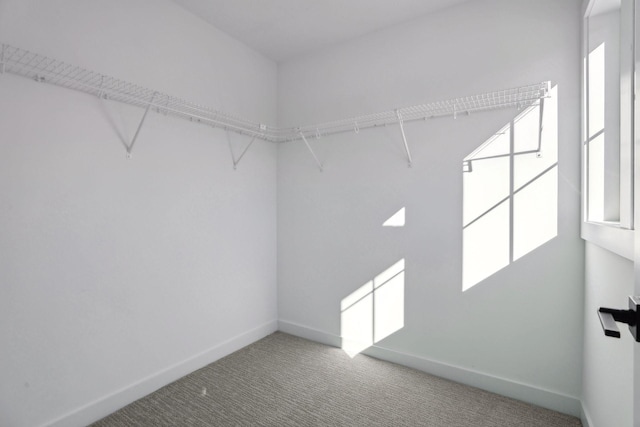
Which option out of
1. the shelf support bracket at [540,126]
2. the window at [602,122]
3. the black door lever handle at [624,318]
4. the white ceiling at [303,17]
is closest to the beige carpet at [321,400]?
the window at [602,122]

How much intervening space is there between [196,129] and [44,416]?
6.22 ft

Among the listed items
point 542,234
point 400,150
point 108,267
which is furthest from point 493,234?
point 108,267

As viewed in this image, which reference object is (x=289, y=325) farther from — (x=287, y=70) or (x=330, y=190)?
(x=287, y=70)

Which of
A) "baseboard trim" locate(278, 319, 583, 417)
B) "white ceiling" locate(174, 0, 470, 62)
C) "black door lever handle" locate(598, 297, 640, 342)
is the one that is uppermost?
"white ceiling" locate(174, 0, 470, 62)

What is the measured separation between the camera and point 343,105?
269 cm

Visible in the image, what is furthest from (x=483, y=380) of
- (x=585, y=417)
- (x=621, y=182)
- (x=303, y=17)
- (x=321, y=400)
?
(x=303, y=17)

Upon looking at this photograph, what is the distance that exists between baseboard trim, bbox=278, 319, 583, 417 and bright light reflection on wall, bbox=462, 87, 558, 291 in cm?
61

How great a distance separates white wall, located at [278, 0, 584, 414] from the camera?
1.88 m

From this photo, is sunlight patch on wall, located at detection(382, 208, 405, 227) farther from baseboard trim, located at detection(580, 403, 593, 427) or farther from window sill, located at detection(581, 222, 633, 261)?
baseboard trim, located at detection(580, 403, 593, 427)

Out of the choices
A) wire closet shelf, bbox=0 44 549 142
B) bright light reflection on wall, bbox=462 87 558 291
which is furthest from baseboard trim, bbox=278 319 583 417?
wire closet shelf, bbox=0 44 549 142

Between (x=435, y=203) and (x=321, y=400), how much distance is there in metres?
1.54

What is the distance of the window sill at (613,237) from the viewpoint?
3.42 feet

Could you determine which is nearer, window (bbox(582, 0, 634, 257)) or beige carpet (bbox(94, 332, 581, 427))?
window (bbox(582, 0, 634, 257))

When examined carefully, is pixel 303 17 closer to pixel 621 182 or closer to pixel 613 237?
pixel 621 182
